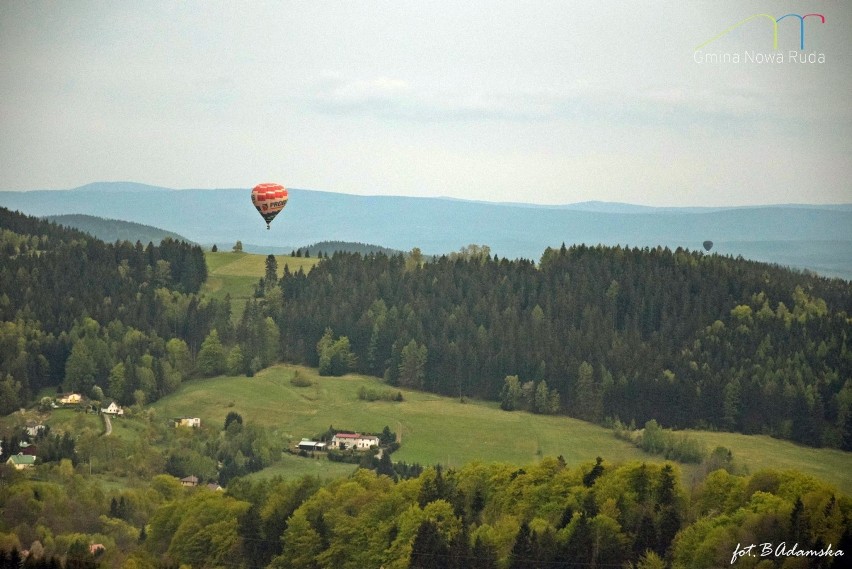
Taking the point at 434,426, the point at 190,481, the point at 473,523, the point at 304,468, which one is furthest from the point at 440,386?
the point at 473,523

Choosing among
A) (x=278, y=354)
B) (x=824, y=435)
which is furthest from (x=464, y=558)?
(x=278, y=354)

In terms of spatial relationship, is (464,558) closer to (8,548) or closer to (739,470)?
(8,548)

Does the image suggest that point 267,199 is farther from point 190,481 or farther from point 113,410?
point 190,481

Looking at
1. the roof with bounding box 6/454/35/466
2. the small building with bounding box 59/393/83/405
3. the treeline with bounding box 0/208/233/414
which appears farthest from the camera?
the treeline with bounding box 0/208/233/414

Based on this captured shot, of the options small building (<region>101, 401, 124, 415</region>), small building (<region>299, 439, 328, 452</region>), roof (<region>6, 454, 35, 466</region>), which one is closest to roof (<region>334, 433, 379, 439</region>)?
small building (<region>299, 439, 328, 452</region>)

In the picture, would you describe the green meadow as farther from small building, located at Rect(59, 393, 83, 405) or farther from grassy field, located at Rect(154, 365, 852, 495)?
small building, located at Rect(59, 393, 83, 405)
